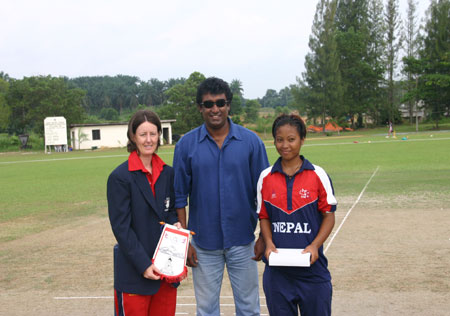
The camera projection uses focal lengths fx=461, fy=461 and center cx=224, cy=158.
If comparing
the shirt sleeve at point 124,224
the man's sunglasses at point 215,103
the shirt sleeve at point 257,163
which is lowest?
the shirt sleeve at point 124,224

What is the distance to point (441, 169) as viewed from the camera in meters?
17.1

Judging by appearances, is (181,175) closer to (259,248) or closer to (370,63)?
(259,248)

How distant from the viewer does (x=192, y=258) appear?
3439 millimetres

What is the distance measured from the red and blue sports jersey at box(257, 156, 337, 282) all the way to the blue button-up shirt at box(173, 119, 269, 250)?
381 millimetres

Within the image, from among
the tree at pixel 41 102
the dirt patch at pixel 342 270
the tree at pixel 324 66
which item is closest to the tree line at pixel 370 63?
the tree at pixel 324 66

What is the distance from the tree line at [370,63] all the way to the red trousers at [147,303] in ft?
191

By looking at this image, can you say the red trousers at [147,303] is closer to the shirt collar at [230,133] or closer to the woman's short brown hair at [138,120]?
the woman's short brown hair at [138,120]

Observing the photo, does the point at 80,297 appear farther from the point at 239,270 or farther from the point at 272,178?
the point at 272,178

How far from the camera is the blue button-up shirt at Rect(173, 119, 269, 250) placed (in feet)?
11.2

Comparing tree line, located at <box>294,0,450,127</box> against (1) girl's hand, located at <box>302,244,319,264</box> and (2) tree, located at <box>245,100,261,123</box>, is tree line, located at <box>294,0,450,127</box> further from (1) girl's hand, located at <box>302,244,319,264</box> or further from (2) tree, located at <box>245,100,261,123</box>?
(1) girl's hand, located at <box>302,244,319,264</box>

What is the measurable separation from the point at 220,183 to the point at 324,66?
200ft

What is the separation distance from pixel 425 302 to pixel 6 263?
5.61 metres

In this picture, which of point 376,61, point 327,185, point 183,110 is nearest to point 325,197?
point 327,185

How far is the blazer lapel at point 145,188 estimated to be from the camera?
9.94ft
